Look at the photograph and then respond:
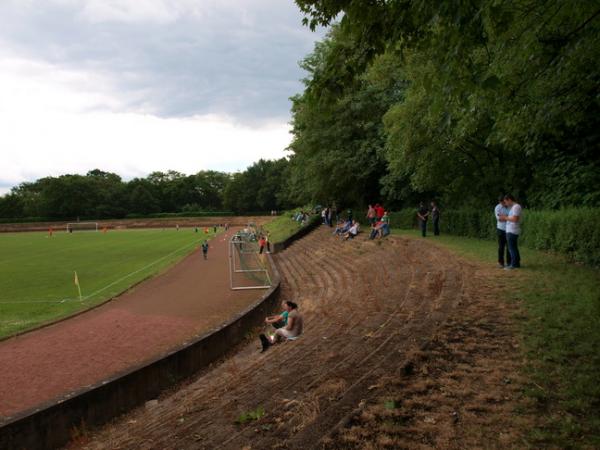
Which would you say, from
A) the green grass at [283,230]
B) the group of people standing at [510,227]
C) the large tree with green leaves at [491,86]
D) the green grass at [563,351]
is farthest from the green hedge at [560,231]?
the green grass at [283,230]

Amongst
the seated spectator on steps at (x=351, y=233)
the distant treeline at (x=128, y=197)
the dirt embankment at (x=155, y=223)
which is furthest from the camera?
the distant treeline at (x=128, y=197)

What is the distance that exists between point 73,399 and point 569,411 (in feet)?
22.2

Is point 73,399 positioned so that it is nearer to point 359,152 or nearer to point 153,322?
point 153,322

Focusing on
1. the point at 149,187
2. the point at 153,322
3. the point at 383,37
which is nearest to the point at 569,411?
the point at 383,37

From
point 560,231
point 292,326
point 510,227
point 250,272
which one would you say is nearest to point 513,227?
point 510,227

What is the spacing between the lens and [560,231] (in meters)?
11.7

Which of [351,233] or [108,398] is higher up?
[351,233]

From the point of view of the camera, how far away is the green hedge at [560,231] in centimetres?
999

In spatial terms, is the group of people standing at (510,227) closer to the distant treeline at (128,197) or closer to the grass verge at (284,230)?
the grass verge at (284,230)

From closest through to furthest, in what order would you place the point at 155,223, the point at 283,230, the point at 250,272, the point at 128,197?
the point at 250,272
the point at 283,230
the point at 155,223
the point at 128,197

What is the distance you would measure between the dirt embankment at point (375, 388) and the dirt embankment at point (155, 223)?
83.3 m

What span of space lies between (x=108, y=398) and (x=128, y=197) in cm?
11600

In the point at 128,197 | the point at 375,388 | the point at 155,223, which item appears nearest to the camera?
the point at 375,388

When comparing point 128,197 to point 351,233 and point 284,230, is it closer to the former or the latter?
point 284,230
